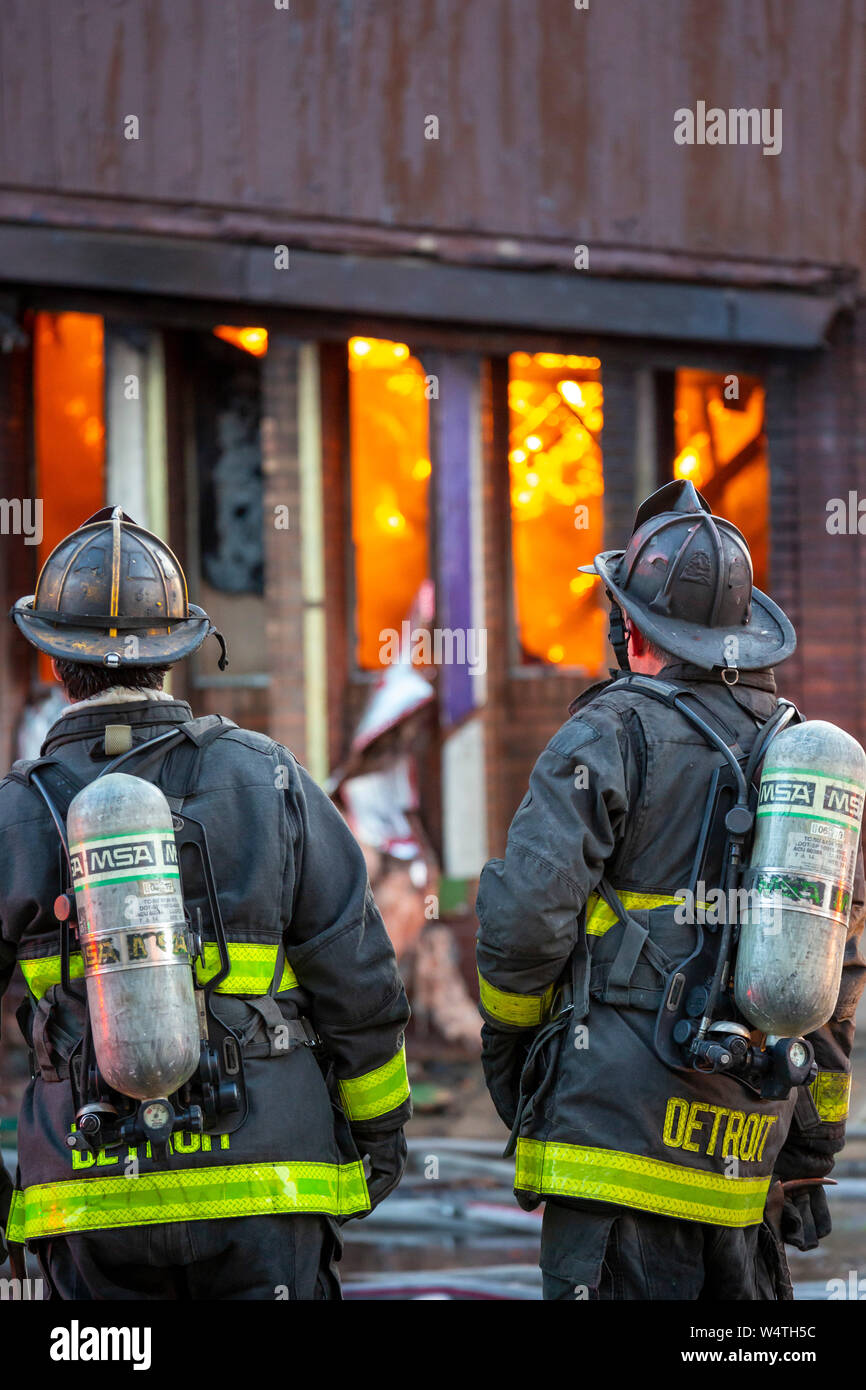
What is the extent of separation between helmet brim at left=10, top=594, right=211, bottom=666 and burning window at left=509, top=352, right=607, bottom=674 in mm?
5919

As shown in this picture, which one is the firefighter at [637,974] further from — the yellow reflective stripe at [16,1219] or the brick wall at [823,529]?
the brick wall at [823,529]

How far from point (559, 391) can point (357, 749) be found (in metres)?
2.27

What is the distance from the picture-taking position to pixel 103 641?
3432mm

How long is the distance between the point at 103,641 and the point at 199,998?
2.48ft

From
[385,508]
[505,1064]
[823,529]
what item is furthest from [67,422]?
[505,1064]

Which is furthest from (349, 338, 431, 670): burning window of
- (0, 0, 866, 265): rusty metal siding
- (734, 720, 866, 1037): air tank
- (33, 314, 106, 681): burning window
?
(734, 720, 866, 1037): air tank

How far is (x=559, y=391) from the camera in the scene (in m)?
9.23

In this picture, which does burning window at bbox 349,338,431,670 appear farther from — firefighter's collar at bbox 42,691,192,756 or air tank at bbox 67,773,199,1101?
air tank at bbox 67,773,199,1101

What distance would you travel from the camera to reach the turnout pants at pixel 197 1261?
3.22m

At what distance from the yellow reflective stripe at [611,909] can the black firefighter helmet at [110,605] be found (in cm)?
102

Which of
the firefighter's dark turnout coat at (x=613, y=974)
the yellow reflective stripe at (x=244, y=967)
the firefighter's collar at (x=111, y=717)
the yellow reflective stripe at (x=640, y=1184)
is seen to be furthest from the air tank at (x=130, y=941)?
the yellow reflective stripe at (x=640, y=1184)

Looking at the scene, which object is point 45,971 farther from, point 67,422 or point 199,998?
point 67,422
